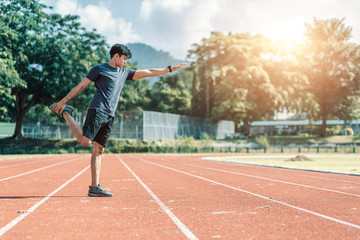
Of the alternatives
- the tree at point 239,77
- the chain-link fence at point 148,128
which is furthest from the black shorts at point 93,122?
the tree at point 239,77

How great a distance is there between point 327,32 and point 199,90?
19.5 meters

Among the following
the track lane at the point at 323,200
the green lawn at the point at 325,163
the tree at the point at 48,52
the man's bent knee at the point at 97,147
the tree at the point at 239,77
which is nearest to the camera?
the track lane at the point at 323,200

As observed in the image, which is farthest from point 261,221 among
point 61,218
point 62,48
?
point 62,48

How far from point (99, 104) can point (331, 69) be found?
51.3 m

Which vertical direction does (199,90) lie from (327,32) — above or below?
below

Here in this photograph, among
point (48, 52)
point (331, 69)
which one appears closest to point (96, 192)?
point (48, 52)

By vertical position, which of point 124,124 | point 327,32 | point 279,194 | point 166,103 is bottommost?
point 279,194

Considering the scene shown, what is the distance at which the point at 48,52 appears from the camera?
3341 cm

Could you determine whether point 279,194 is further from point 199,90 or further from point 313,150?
point 199,90

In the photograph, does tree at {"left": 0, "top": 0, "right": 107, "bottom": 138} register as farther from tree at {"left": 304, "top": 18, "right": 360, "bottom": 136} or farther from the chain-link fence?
tree at {"left": 304, "top": 18, "right": 360, "bottom": 136}

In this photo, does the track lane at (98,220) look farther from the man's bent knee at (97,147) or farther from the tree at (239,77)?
the tree at (239,77)

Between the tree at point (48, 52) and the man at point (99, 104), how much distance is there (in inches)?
1088

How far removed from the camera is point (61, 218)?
4.29 metres

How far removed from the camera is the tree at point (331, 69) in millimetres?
51000
